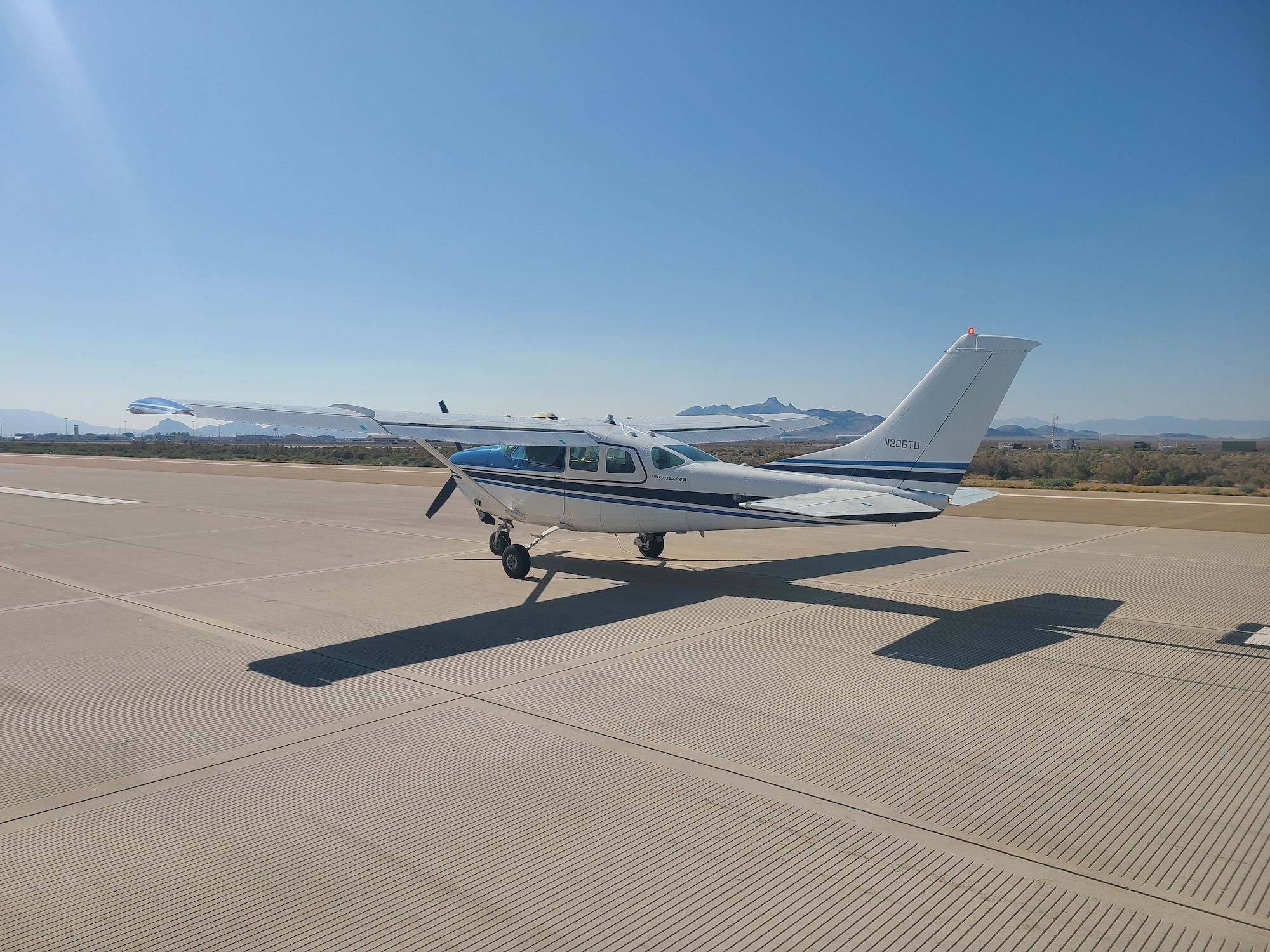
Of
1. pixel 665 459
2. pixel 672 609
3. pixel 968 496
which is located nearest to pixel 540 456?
pixel 665 459

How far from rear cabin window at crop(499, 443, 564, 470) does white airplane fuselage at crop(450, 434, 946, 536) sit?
14 millimetres

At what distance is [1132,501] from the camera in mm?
26031

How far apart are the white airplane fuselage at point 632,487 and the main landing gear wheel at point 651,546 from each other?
5.03 ft

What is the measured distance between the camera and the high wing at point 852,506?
9266 millimetres

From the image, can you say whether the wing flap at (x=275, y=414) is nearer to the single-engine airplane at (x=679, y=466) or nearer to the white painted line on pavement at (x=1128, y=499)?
the single-engine airplane at (x=679, y=466)

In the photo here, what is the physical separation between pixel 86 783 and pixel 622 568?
9.14 meters

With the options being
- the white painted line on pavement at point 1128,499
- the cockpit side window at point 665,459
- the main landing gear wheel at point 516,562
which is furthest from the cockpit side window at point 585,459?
the white painted line on pavement at point 1128,499

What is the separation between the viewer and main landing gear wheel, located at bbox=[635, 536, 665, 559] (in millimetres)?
14219

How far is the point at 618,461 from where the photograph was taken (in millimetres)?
12383

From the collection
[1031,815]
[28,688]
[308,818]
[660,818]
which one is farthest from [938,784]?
[28,688]

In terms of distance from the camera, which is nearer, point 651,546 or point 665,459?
point 665,459

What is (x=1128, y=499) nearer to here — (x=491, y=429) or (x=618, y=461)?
(x=618, y=461)

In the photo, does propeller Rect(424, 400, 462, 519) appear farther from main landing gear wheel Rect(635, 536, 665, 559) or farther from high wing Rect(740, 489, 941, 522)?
high wing Rect(740, 489, 941, 522)

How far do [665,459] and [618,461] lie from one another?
0.78 m
